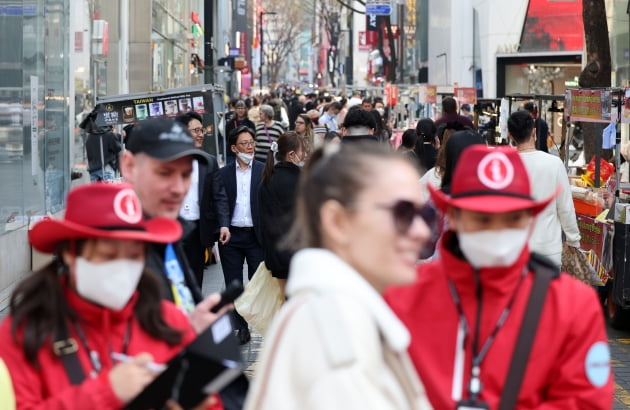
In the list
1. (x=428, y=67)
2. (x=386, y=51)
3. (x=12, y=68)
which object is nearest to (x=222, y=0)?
(x=386, y=51)

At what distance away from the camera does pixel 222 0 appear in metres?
67.1

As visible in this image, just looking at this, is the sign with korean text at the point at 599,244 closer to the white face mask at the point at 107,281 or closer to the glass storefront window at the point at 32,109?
the glass storefront window at the point at 32,109

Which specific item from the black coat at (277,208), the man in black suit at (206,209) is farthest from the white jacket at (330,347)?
the man in black suit at (206,209)

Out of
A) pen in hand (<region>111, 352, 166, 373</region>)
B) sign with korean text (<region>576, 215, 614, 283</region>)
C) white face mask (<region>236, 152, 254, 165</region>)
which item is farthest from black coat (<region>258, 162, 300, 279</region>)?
pen in hand (<region>111, 352, 166, 373</region>)

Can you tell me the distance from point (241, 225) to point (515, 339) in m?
7.07

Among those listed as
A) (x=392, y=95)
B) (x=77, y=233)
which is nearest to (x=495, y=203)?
(x=77, y=233)

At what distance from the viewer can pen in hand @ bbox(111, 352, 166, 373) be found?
9.87 ft

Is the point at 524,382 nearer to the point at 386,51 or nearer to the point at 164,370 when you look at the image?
the point at 164,370

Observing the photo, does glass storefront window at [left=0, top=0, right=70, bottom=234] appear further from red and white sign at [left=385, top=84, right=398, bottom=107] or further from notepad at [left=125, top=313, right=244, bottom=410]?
red and white sign at [left=385, top=84, right=398, bottom=107]

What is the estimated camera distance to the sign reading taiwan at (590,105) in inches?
451

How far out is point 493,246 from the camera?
343cm

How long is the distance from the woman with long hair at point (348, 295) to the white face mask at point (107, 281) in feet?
2.32

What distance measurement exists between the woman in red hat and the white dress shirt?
7.09 metres

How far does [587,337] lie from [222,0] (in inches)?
2562
